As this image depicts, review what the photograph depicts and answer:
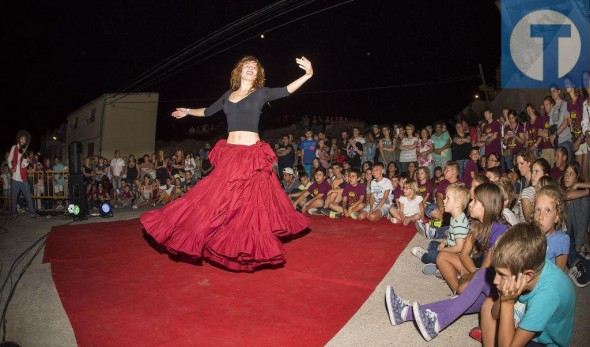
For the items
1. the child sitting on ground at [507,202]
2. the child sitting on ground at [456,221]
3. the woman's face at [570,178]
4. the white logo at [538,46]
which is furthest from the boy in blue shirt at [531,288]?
the white logo at [538,46]

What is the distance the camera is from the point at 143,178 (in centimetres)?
1171

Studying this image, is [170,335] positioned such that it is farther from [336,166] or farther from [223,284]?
[336,166]

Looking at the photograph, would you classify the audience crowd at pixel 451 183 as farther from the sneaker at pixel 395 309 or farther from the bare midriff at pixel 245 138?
the bare midriff at pixel 245 138

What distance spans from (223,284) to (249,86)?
6.56 ft

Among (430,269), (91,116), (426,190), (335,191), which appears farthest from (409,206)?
(91,116)

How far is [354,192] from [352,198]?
0.13 m

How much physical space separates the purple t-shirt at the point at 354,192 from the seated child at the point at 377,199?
0.64 ft

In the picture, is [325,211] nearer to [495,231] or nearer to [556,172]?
[556,172]

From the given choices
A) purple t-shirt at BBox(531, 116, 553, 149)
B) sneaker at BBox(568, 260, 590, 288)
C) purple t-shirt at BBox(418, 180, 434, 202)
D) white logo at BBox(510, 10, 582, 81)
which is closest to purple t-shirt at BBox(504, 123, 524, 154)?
purple t-shirt at BBox(531, 116, 553, 149)

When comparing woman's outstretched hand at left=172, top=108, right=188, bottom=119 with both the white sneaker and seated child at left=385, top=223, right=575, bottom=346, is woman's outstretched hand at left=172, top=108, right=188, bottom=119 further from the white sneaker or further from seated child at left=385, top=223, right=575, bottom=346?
seated child at left=385, top=223, right=575, bottom=346

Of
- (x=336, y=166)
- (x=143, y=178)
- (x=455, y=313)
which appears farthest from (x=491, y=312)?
(x=143, y=178)

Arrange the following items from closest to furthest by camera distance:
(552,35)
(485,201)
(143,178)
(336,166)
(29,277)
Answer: (485,201)
(29,277)
(336,166)
(552,35)
(143,178)

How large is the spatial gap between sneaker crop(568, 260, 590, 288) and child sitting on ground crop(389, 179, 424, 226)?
301 cm

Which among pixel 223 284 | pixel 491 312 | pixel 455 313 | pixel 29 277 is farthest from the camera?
pixel 29 277
